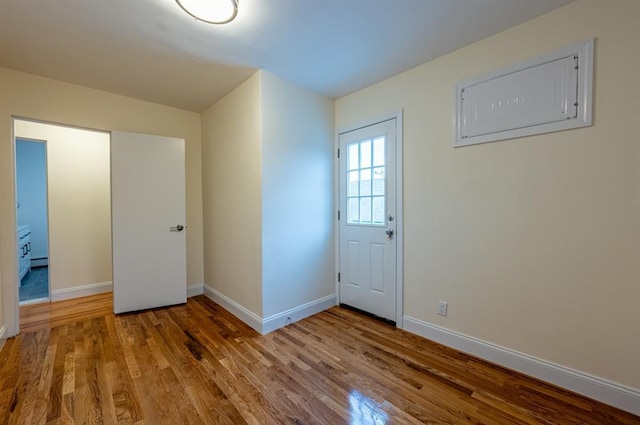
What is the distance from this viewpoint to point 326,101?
3.11 metres

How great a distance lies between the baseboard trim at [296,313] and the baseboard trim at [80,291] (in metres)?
2.72

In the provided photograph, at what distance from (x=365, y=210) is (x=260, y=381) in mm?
1824

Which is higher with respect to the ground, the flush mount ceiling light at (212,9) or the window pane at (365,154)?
the flush mount ceiling light at (212,9)

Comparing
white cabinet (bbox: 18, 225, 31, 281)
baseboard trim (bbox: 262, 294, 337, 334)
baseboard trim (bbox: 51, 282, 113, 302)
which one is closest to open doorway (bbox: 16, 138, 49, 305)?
white cabinet (bbox: 18, 225, 31, 281)

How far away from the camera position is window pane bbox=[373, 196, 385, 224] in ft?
9.07

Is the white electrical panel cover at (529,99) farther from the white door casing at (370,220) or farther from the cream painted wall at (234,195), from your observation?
the cream painted wall at (234,195)

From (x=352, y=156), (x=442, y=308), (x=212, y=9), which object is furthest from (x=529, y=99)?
(x=212, y=9)

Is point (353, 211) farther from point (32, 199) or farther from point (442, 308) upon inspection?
point (32, 199)

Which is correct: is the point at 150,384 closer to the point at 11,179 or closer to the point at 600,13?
the point at 11,179

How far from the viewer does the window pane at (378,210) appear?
2764mm

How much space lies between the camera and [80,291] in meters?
3.54

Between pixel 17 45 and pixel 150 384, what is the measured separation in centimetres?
271

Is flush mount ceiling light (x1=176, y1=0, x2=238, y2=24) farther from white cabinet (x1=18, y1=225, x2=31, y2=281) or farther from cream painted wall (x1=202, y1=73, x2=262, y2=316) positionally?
white cabinet (x1=18, y1=225, x2=31, y2=281)

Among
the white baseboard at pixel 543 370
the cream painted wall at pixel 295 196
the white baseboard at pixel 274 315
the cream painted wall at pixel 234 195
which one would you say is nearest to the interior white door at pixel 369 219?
the cream painted wall at pixel 295 196
